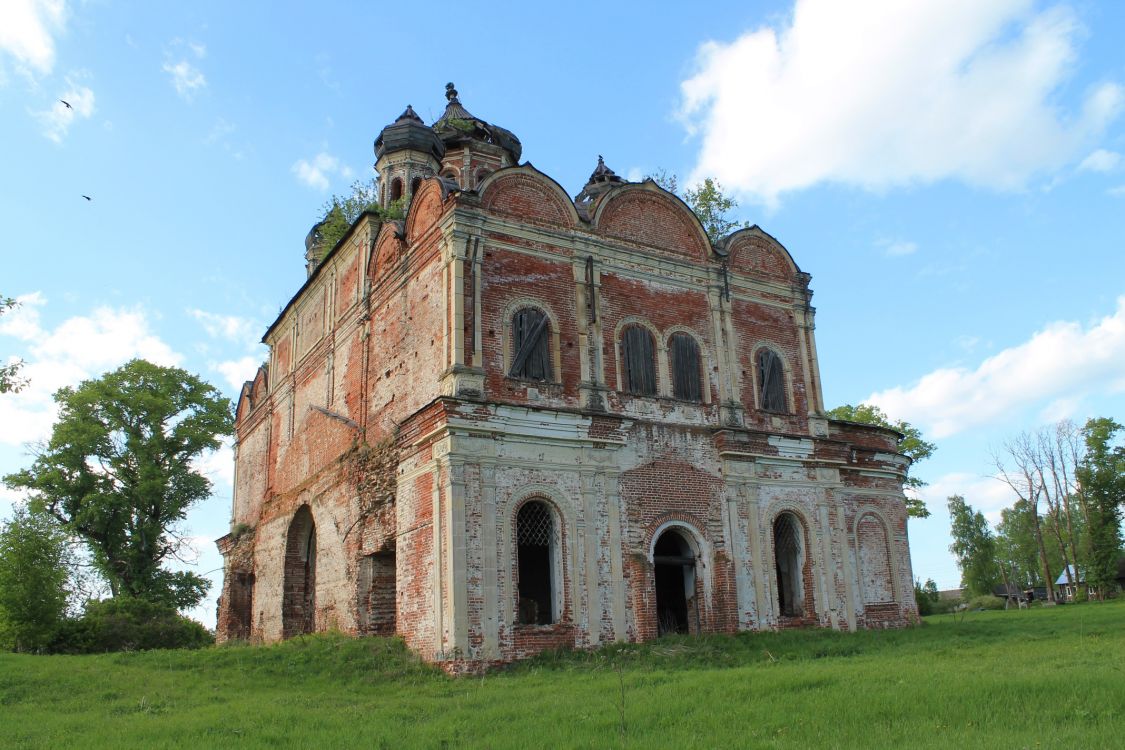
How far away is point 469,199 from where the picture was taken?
17.5 metres

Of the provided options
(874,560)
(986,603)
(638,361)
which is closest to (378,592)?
(638,361)

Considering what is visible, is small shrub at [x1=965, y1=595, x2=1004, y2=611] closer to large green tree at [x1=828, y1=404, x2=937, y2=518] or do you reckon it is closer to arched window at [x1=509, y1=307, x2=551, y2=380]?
large green tree at [x1=828, y1=404, x2=937, y2=518]

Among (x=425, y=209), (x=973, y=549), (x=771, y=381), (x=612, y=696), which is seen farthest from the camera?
(x=973, y=549)

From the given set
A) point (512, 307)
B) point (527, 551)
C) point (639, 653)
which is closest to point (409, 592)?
point (527, 551)

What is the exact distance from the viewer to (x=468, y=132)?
26234 millimetres

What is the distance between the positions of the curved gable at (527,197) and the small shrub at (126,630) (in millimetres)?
14266

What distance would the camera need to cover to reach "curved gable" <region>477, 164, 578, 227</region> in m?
18.0

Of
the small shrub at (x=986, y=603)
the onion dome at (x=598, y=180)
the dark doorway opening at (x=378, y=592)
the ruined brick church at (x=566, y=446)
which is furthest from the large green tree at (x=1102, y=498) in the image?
the dark doorway opening at (x=378, y=592)

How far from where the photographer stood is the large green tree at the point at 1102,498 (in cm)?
4394

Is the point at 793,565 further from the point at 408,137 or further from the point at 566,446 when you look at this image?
the point at 408,137

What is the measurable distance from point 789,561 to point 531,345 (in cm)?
747

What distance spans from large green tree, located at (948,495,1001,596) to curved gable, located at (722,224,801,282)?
42629mm

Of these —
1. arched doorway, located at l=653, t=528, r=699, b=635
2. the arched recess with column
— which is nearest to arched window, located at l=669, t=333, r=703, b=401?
arched doorway, located at l=653, t=528, r=699, b=635

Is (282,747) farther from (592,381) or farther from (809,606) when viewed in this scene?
(809,606)
